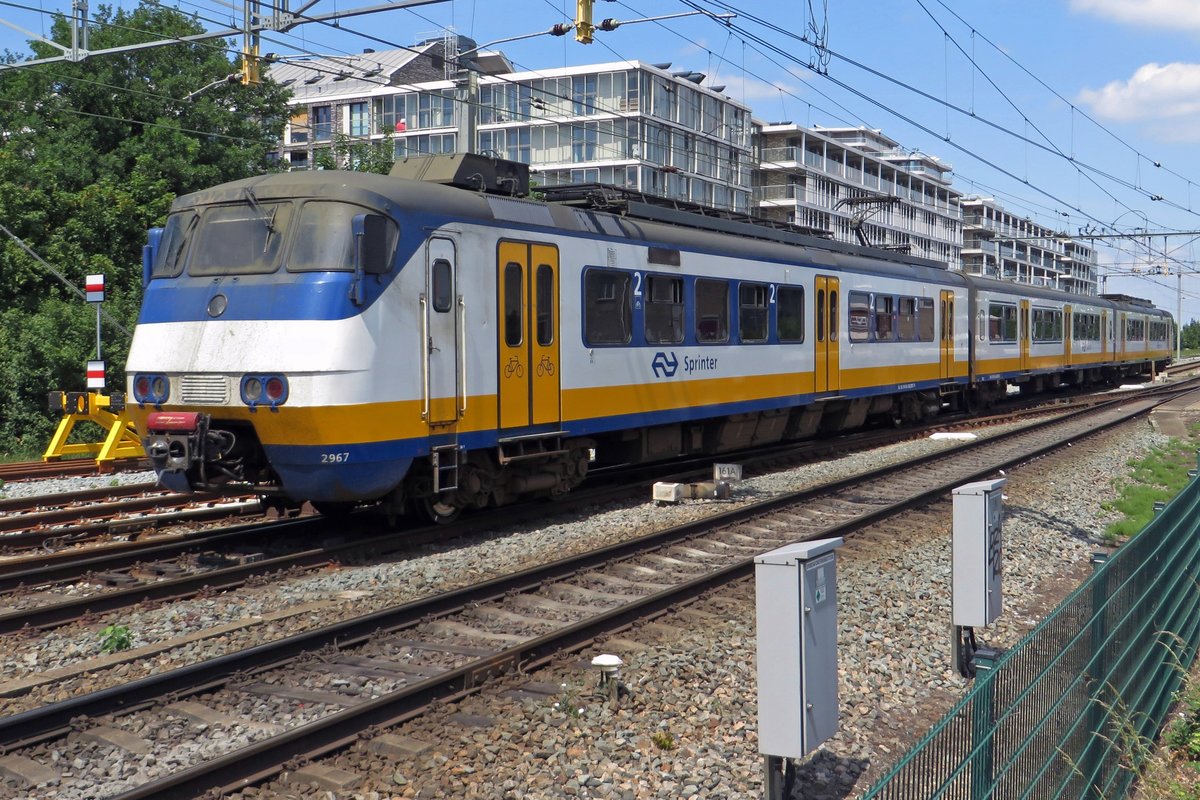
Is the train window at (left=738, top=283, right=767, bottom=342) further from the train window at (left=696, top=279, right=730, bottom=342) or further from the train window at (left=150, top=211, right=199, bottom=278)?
the train window at (left=150, top=211, right=199, bottom=278)

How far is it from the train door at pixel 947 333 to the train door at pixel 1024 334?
5763mm

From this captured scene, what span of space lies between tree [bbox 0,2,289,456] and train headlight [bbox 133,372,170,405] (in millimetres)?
12734

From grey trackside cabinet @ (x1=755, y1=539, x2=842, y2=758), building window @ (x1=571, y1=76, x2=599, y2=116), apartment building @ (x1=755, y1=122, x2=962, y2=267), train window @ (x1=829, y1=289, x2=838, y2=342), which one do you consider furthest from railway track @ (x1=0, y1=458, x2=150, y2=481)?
apartment building @ (x1=755, y1=122, x2=962, y2=267)

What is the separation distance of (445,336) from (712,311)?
17.8 feet

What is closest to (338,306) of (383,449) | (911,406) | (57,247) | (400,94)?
(383,449)

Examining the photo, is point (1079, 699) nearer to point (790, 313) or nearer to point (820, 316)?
point (790, 313)

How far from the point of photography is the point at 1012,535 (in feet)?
38.2

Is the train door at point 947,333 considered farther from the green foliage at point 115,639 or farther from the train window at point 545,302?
the green foliage at point 115,639

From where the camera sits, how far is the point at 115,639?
7391 millimetres

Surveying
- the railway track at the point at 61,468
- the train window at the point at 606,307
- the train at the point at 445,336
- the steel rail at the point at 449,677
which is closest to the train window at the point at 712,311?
the train at the point at 445,336

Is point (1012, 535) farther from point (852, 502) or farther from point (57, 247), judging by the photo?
point (57, 247)

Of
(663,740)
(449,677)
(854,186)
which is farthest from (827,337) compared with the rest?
(854,186)

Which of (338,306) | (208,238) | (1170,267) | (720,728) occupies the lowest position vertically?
(720,728)

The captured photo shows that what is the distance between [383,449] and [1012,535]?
6368 mm
